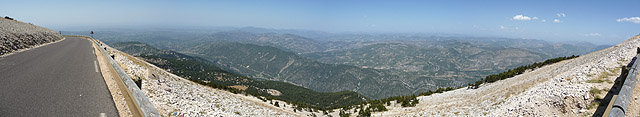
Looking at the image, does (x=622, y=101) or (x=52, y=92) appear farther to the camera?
(x=52, y=92)

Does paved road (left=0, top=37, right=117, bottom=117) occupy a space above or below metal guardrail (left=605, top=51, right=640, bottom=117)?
below

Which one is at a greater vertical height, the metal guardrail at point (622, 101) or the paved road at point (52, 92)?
the metal guardrail at point (622, 101)

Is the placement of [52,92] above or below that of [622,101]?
below

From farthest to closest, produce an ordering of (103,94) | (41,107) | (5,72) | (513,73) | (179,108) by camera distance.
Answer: (513,73)
(5,72)
(179,108)
(103,94)
(41,107)

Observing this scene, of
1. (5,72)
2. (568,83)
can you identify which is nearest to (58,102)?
(5,72)

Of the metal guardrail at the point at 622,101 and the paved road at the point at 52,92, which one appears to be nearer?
the metal guardrail at the point at 622,101

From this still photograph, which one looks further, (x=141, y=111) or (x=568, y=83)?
(x=568, y=83)

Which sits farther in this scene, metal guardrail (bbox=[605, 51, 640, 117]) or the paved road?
the paved road

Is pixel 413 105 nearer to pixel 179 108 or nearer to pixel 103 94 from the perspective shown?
pixel 179 108
